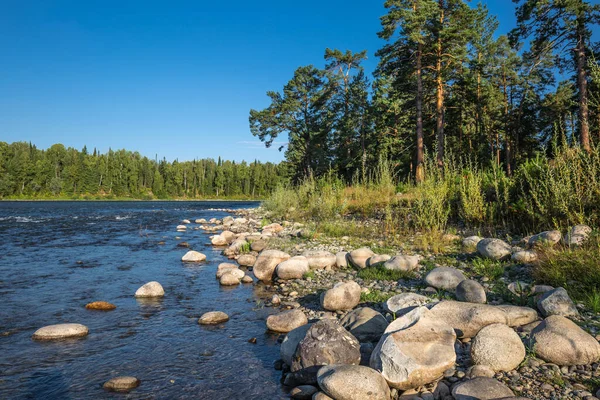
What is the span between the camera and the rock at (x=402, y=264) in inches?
246

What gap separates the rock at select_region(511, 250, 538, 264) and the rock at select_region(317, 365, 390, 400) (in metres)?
3.96

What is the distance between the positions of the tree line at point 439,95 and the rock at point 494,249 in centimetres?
958

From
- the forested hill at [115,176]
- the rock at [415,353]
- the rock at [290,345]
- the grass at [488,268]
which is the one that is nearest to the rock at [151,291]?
the rock at [290,345]

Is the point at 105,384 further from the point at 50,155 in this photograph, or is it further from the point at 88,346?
the point at 50,155

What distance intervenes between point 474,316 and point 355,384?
157cm

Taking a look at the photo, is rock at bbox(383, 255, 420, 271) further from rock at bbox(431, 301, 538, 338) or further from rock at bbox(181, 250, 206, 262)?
rock at bbox(181, 250, 206, 262)

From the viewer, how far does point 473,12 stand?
63.0 ft

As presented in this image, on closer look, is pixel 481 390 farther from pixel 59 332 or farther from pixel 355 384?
pixel 59 332

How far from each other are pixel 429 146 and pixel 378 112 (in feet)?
17.7

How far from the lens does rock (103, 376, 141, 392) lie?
333cm

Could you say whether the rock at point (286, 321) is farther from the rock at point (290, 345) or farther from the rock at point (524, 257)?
the rock at point (524, 257)

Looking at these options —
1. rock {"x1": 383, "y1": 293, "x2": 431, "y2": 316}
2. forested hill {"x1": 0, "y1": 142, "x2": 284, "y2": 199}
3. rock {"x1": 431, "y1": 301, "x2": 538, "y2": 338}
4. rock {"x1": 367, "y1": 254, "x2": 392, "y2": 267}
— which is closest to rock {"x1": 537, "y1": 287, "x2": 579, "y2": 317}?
rock {"x1": 431, "y1": 301, "x2": 538, "y2": 338}

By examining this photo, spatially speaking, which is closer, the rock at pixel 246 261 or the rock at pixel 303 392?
the rock at pixel 303 392

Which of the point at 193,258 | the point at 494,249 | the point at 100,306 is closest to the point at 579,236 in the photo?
the point at 494,249
